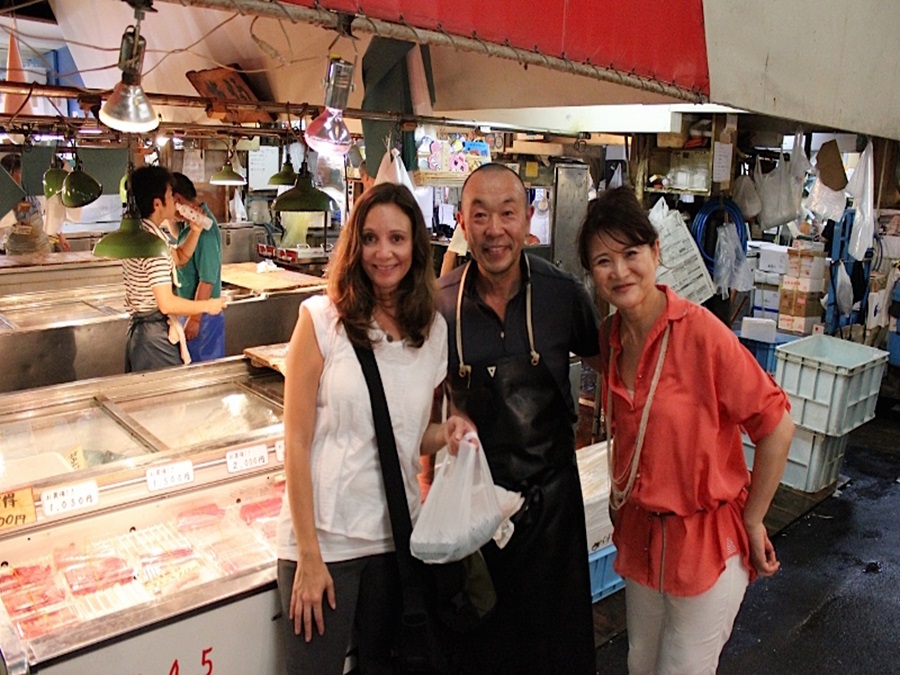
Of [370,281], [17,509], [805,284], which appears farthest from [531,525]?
[805,284]

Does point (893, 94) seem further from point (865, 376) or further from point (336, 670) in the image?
point (336, 670)

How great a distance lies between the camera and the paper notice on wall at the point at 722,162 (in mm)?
5328

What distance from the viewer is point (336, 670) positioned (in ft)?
8.14

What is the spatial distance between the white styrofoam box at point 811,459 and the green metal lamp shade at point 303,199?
12.9ft

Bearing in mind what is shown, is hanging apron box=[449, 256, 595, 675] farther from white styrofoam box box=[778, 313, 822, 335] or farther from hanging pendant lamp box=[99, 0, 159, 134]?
white styrofoam box box=[778, 313, 822, 335]

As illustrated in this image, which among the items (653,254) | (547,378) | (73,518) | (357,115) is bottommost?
(73,518)

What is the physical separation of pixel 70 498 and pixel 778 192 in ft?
18.3

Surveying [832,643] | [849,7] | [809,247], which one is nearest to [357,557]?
[832,643]

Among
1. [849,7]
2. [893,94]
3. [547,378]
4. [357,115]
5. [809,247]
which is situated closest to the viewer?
[547,378]

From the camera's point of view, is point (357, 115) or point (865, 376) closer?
point (357, 115)

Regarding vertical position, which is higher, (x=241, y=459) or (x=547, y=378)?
(x=547, y=378)

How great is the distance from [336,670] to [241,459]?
1014mm

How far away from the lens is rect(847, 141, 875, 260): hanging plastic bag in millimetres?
6172

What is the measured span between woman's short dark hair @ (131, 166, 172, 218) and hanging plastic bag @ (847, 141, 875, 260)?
5676 mm
